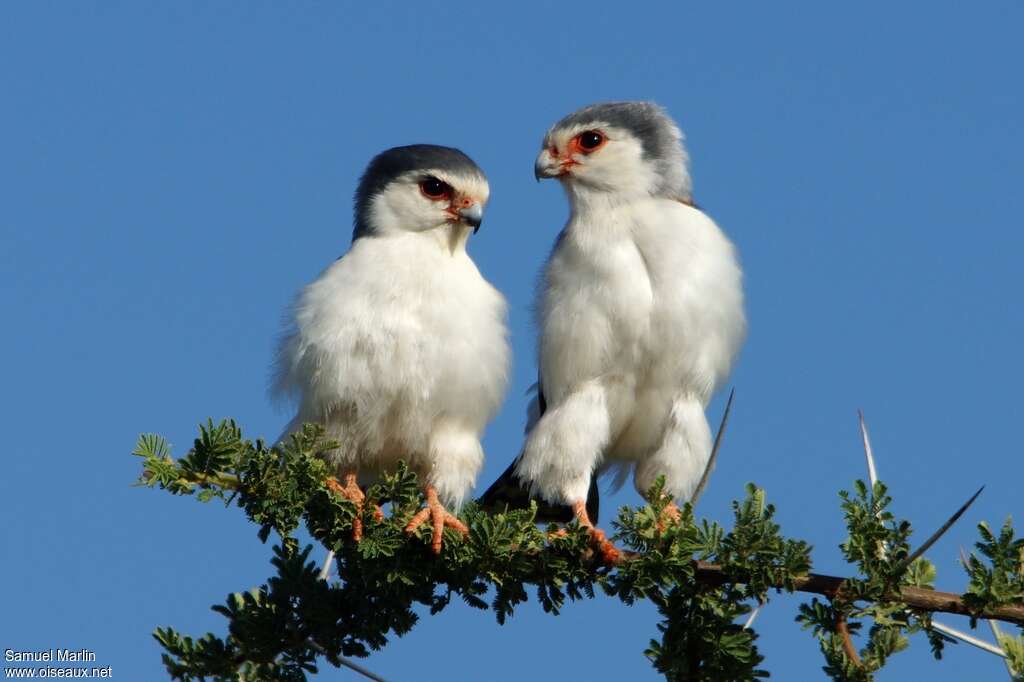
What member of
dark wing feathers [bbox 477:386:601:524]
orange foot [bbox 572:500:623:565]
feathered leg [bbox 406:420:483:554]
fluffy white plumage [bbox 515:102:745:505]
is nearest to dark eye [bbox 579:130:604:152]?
fluffy white plumage [bbox 515:102:745:505]

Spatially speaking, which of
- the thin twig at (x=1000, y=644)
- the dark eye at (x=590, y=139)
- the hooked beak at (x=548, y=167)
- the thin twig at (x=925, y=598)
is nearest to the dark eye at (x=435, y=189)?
the hooked beak at (x=548, y=167)

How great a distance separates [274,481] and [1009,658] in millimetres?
2875

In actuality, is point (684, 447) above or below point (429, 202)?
below

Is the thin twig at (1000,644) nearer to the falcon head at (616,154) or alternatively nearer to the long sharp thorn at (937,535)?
the long sharp thorn at (937,535)

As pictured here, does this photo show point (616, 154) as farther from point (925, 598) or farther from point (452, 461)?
point (925, 598)

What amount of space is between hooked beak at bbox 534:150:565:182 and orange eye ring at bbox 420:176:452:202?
2.02ft

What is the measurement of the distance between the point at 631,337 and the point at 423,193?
1.40 meters

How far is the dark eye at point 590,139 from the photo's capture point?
7.76 meters

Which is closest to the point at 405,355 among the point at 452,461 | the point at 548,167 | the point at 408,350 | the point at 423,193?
the point at 408,350

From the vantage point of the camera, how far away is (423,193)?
7.49 m

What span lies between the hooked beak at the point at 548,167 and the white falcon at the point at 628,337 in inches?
4.5

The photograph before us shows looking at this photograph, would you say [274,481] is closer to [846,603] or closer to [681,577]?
[681,577]

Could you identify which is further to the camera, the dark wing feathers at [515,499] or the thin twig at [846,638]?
the dark wing feathers at [515,499]

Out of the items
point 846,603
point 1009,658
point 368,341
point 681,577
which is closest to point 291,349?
point 368,341
